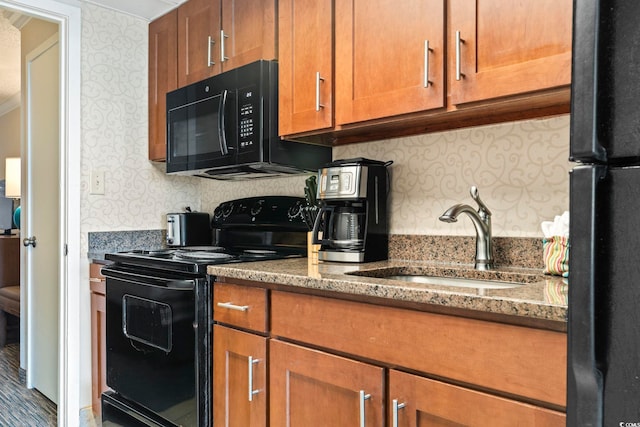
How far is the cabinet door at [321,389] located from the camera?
1.19 metres

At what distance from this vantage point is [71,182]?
2.32m

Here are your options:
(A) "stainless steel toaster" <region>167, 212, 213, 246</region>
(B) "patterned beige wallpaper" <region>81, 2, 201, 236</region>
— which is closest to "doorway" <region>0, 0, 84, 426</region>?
(B) "patterned beige wallpaper" <region>81, 2, 201, 236</region>

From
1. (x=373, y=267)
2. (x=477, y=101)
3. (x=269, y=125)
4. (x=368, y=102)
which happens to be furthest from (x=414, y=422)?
(x=269, y=125)

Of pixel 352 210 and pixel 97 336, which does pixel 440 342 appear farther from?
pixel 97 336

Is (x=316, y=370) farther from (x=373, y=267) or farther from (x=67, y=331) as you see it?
(x=67, y=331)

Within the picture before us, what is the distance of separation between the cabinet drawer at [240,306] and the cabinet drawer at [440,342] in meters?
0.10

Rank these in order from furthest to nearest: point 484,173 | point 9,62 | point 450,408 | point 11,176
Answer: point 11,176 < point 9,62 < point 484,173 < point 450,408

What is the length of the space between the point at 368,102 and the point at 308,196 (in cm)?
58

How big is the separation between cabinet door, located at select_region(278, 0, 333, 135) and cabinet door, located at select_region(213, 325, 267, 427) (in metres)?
0.77

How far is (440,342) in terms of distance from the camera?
1074mm

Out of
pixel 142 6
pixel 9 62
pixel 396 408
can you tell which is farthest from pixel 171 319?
pixel 9 62

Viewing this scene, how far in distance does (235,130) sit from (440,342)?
4.19ft

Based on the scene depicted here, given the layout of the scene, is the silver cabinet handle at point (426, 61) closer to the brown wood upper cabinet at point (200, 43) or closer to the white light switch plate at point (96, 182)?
the brown wood upper cabinet at point (200, 43)

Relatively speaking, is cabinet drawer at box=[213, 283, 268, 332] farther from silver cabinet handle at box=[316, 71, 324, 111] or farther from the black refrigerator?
the black refrigerator
